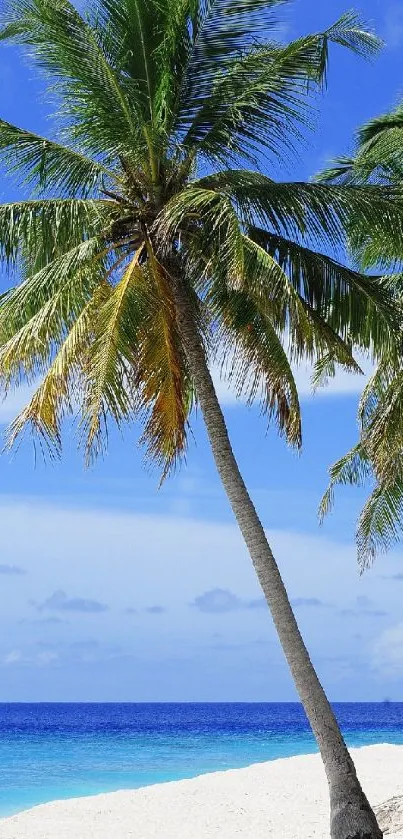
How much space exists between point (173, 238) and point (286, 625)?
4164 millimetres

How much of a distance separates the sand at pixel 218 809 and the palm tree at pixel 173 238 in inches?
183

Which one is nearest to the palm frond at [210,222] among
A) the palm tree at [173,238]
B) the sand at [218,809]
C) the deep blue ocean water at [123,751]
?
the palm tree at [173,238]

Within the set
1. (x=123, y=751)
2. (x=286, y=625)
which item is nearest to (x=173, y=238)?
(x=286, y=625)

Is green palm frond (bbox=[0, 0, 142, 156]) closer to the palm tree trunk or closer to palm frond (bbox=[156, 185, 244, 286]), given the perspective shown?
palm frond (bbox=[156, 185, 244, 286])

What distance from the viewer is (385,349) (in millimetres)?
11570

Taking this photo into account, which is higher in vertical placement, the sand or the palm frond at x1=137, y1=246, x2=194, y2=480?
the palm frond at x1=137, y1=246, x2=194, y2=480

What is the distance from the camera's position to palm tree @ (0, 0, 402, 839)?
425 inches

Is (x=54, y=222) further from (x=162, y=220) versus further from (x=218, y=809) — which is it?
(x=218, y=809)

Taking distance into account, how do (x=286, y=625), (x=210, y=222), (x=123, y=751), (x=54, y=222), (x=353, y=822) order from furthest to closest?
(x=123, y=751), (x=54, y=222), (x=210, y=222), (x=286, y=625), (x=353, y=822)

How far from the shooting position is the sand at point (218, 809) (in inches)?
569

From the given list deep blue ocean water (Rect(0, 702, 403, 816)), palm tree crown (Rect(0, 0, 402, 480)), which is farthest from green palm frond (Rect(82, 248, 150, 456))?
deep blue ocean water (Rect(0, 702, 403, 816))

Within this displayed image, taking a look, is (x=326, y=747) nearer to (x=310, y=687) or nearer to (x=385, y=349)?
(x=310, y=687)

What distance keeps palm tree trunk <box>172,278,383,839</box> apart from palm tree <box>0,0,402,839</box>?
0.02m

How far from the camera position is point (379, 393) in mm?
15430
